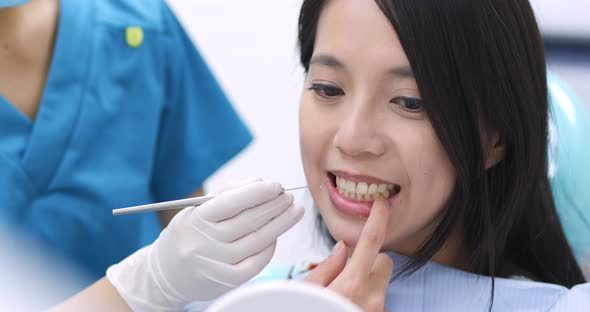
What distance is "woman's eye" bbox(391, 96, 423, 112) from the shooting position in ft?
3.04

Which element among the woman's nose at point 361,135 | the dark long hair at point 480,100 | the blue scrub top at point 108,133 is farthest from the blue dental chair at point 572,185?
the blue scrub top at point 108,133

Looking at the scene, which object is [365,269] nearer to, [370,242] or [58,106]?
[370,242]

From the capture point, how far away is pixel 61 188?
1.36 m

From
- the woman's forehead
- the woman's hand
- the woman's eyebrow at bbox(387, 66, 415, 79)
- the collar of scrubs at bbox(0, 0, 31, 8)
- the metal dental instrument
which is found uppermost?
the collar of scrubs at bbox(0, 0, 31, 8)

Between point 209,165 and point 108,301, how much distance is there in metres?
0.47

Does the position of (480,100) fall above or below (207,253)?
above

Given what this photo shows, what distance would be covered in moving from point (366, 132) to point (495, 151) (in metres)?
0.25

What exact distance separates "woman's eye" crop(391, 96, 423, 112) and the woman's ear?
0.15 m

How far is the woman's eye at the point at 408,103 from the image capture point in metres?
0.93

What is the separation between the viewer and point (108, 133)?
1.40 meters

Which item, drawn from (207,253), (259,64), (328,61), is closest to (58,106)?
(207,253)

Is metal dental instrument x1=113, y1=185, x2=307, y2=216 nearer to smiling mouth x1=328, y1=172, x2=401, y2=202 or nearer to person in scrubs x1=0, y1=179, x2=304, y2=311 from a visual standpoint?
person in scrubs x1=0, y1=179, x2=304, y2=311

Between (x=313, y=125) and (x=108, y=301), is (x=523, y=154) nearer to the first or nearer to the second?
(x=313, y=125)

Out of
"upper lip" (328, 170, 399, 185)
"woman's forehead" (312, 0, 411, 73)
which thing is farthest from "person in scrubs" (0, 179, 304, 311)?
"woman's forehead" (312, 0, 411, 73)
